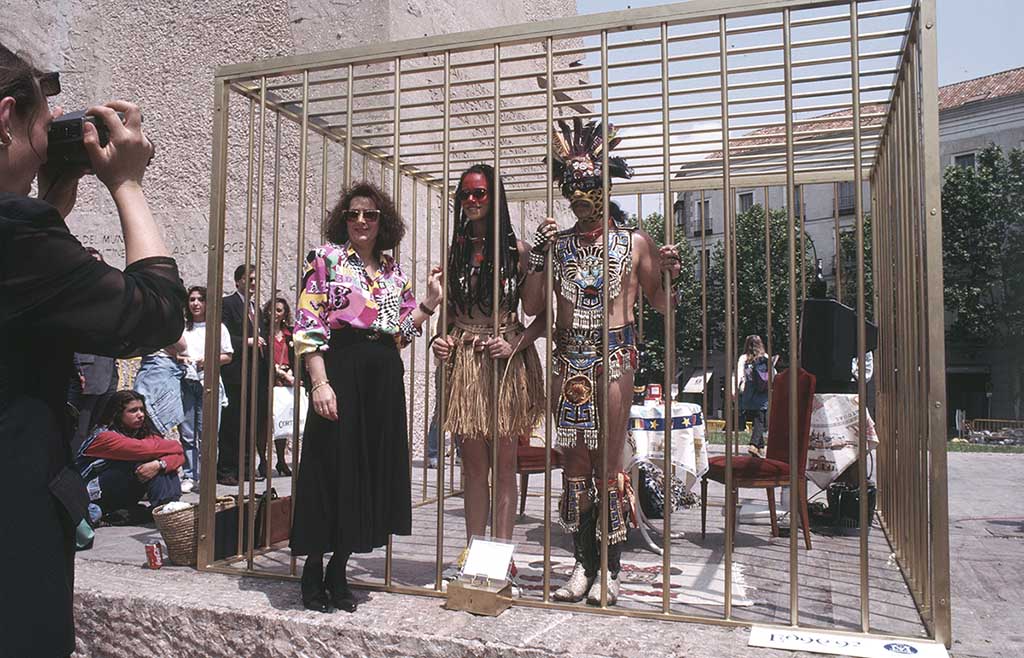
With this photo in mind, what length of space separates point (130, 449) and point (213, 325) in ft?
5.91

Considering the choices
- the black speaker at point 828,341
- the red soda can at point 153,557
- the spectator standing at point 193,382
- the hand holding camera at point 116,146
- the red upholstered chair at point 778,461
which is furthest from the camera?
the spectator standing at point 193,382

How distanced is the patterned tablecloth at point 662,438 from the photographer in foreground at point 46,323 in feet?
12.6

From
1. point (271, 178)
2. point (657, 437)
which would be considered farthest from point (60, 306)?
point (271, 178)

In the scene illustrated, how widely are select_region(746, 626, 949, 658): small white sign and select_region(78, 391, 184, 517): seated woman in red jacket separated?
13.6ft

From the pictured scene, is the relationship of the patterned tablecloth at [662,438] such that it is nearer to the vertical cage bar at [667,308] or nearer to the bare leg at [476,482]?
the bare leg at [476,482]

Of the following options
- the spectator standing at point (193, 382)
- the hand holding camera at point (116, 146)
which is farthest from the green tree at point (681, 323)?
the hand holding camera at point (116, 146)

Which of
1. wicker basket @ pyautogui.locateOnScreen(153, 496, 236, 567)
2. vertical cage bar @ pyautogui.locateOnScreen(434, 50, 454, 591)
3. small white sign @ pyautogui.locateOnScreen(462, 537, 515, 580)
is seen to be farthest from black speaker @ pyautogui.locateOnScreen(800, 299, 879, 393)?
wicker basket @ pyautogui.locateOnScreen(153, 496, 236, 567)

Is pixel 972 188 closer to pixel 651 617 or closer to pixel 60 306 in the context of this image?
pixel 651 617

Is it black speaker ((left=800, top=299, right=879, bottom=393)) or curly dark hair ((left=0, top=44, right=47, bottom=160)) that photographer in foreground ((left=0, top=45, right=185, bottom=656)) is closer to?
curly dark hair ((left=0, top=44, right=47, bottom=160))

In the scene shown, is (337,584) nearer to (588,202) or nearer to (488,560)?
(488,560)

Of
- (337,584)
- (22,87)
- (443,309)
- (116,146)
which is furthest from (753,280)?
(22,87)

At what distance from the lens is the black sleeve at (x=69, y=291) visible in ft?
4.89

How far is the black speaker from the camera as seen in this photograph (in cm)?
500

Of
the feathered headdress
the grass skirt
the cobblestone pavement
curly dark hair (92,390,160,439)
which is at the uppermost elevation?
the feathered headdress
